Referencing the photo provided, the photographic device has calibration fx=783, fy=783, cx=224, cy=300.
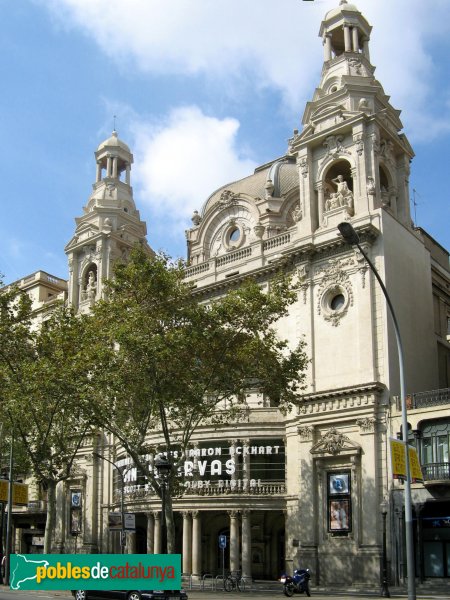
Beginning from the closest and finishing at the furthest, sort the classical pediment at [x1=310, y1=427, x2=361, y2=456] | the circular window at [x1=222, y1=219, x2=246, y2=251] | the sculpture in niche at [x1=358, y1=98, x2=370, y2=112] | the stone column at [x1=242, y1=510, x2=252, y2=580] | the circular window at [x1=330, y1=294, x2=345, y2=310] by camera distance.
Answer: the classical pediment at [x1=310, y1=427, x2=361, y2=456] < the stone column at [x1=242, y1=510, x2=252, y2=580] < the circular window at [x1=330, y1=294, x2=345, y2=310] < the sculpture in niche at [x1=358, y1=98, x2=370, y2=112] < the circular window at [x1=222, y1=219, x2=246, y2=251]

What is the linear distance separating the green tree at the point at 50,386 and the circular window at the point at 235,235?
19441mm

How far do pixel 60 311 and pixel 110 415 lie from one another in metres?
9.13

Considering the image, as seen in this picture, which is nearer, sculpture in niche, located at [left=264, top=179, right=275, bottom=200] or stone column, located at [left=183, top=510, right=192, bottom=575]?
stone column, located at [left=183, top=510, right=192, bottom=575]

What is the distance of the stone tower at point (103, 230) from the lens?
6662 centimetres

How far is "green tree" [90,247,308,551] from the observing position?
36.6 meters

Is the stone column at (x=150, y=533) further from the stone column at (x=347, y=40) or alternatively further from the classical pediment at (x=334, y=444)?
the stone column at (x=347, y=40)

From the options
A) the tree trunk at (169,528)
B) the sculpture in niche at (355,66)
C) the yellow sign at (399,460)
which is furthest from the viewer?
the sculpture in niche at (355,66)

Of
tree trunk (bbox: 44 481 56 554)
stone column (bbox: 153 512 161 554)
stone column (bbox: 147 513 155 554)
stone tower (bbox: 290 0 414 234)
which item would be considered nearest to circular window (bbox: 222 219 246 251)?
stone tower (bbox: 290 0 414 234)

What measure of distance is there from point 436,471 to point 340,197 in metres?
18.0

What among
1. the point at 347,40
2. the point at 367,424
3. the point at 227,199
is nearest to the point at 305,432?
the point at 367,424

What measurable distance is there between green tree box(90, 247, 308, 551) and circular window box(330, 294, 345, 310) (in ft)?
27.7

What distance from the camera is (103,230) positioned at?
6706cm

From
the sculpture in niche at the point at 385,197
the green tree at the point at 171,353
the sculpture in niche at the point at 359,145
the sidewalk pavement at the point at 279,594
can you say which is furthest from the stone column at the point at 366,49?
the sidewalk pavement at the point at 279,594

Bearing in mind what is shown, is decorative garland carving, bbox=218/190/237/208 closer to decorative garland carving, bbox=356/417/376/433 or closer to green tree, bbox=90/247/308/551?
green tree, bbox=90/247/308/551
